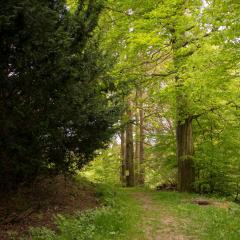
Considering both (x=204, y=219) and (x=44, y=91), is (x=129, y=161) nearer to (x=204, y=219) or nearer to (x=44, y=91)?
(x=204, y=219)

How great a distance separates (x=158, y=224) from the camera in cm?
1009

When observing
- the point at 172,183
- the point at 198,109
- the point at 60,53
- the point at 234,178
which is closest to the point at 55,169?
the point at 60,53

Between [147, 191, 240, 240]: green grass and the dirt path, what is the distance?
182 millimetres

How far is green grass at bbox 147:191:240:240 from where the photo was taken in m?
8.88

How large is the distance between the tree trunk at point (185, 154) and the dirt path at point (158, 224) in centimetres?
426

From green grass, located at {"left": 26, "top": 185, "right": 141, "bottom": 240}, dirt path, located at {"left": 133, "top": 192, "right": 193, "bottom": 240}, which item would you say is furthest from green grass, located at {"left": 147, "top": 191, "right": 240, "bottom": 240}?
green grass, located at {"left": 26, "top": 185, "right": 141, "bottom": 240}

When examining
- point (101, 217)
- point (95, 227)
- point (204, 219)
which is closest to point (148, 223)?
point (101, 217)

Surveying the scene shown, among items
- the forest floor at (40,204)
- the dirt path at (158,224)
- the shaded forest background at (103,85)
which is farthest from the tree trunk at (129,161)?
the dirt path at (158,224)

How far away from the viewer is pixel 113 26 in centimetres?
→ 1706

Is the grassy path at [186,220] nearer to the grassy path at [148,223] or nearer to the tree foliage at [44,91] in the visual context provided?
the grassy path at [148,223]

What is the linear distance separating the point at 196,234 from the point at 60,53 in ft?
17.5

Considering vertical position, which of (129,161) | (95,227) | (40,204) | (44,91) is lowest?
(95,227)

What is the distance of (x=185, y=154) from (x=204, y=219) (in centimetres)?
688

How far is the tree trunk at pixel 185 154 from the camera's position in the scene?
17422 mm
